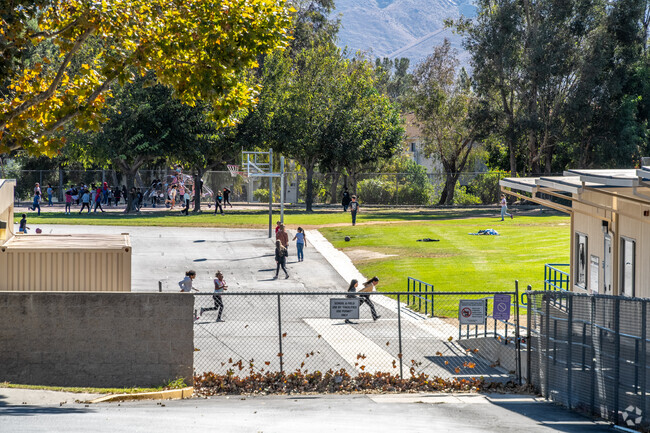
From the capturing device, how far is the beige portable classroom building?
16.3 meters

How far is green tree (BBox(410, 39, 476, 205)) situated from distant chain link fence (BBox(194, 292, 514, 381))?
4331 centimetres

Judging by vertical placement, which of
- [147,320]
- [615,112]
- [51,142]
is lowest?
[147,320]

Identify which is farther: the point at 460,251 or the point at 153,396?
the point at 460,251

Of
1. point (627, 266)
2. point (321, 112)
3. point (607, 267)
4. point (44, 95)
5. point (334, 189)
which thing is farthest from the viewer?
point (334, 189)

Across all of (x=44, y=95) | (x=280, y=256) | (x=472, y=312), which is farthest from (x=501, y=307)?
(x=280, y=256)

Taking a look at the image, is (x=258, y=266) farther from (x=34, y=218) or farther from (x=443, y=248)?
(x=34, y=218)

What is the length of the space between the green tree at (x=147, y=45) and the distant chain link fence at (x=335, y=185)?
46.0 metres

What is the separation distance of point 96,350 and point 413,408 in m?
5.89

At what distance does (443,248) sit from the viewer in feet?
120

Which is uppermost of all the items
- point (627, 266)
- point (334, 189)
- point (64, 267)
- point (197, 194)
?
point (334, 189)

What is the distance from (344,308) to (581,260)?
24.2 feet

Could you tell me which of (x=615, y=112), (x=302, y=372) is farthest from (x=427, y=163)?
(x=302, y=372)

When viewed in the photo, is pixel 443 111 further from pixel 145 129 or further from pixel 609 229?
pixel 609 229

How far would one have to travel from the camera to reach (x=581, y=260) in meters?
19.0
